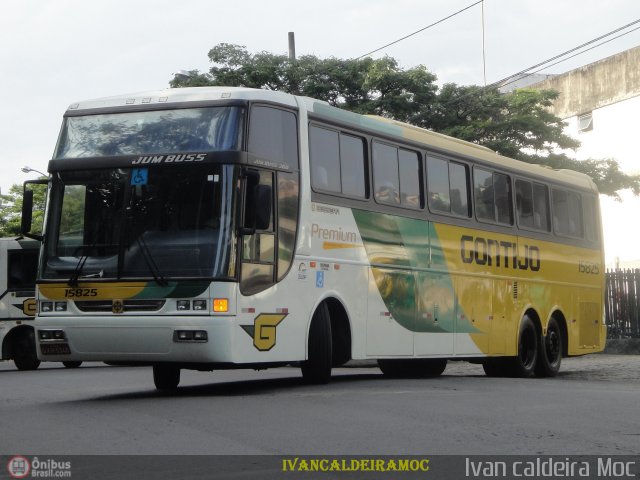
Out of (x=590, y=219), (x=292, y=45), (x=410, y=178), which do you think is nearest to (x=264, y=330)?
(x=410, y=178)

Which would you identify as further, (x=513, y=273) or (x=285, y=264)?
(x=513, y=273)

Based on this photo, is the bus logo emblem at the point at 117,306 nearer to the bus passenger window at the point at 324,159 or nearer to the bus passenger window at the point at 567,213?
the bus passenger window at the point at 324,159

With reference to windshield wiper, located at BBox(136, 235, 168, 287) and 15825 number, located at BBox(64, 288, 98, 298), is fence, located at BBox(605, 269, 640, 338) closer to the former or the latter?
windshield wiper, located at BBox(136, 235, 168, 287)

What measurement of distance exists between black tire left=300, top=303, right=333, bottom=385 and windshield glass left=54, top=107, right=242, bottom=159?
2548mm

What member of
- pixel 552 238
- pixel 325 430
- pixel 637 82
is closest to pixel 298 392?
pixel 325 430

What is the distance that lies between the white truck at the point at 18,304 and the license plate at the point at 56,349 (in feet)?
40.9

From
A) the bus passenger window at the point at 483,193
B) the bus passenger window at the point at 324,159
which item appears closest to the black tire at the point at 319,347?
the bus passenger window at the point at 324,159

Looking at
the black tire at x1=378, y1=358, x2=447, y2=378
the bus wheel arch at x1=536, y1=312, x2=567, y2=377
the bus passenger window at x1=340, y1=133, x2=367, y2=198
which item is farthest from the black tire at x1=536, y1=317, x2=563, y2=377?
the bus passenger window at x1=340, y1=133, x2=367, y2=198

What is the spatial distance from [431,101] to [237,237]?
22777 millimetres

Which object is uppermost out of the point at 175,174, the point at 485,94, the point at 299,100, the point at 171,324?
the point at 485,94

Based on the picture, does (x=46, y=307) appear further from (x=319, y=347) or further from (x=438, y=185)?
(x=438, y=185)
